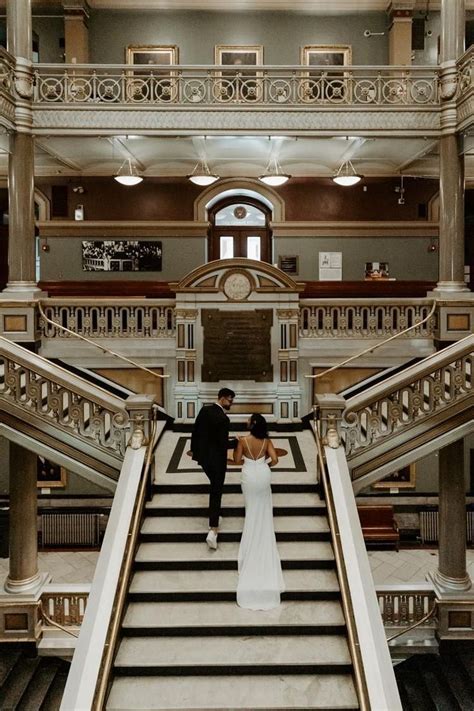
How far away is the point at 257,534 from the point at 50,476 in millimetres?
8143

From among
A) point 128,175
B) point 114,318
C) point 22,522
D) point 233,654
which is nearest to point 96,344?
point 114,318

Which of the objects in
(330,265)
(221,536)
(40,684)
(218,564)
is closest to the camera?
(218,564)

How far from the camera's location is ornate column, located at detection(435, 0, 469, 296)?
388 inches

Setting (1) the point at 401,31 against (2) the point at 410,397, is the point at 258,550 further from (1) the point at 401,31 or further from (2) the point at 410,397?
(1) the point at 401,31

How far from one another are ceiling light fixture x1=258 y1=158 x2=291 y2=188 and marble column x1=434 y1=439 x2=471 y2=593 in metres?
6.36

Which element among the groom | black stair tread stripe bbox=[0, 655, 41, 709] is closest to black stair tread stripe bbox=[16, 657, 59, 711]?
black stair tread stripe bbox=[0, 655, 41, 709]

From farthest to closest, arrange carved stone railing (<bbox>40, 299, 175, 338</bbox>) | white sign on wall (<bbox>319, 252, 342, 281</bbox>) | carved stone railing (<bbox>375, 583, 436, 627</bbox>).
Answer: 1. white sign on wall (<bbox>319, 252, 342, 281</bbox>)
2. carved stone railing (<bbox>40, 299, 175, 338</bbox>)
3. carved stone railing (<bbox>375, 583, 436, 627</bbox>)

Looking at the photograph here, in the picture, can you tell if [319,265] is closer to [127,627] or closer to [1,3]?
[1,3]

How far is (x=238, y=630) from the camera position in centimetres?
579

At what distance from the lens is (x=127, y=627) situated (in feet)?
18.9

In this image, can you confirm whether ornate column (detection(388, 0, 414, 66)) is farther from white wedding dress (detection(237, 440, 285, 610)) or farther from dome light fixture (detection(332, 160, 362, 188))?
white wedding dress (detection(237, 440, 285, 610))

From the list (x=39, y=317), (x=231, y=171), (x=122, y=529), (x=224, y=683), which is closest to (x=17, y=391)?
(x=122, y=529)

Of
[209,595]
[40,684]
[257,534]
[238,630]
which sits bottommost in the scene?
[40,684]

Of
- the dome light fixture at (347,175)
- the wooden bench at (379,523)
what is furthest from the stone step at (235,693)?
the dome light fixture at (347,175)
